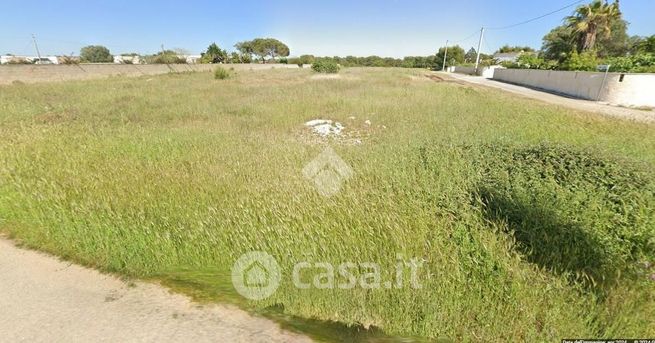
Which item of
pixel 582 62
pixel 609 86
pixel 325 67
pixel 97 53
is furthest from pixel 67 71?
pixel 97 53

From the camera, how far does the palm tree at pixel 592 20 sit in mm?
23333

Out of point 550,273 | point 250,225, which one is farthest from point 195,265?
point 550,273

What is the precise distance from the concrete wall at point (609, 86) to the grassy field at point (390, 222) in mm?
12510

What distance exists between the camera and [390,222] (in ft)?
10.6

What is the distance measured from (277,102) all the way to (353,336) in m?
12.1

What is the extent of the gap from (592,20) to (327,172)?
31771 millimetres

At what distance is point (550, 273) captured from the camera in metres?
2.60

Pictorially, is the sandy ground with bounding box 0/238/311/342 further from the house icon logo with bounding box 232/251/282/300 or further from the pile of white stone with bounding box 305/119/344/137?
the pile of white stone with bounding box 305/119/344/137

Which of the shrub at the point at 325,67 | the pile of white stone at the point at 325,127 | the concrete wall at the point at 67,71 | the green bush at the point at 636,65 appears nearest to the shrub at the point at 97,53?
the concrete wall at the point at 67,71

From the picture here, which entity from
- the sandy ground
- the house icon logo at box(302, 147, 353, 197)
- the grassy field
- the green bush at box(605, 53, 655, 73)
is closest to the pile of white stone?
the grassy field

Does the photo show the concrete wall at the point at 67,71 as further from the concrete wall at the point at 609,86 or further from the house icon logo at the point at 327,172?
the concrete wall at the point at 609,86

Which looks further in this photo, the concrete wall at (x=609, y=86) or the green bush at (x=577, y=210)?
the concrete wall at (x=609, y=86)

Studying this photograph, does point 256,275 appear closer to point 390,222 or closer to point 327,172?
point 390,222

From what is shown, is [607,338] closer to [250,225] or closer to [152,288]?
[250,225]
